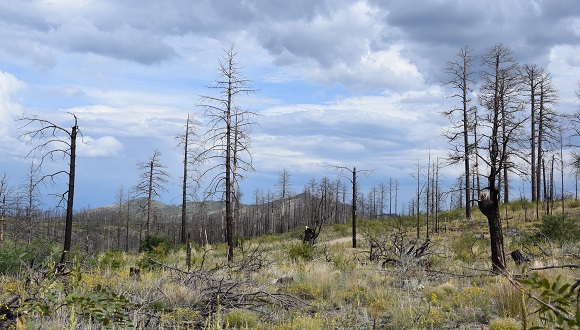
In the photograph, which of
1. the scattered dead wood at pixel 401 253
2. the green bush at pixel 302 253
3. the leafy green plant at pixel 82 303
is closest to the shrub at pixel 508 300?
the scattered dead wood at pixel 401 253

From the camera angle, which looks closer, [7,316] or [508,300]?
[7,316]

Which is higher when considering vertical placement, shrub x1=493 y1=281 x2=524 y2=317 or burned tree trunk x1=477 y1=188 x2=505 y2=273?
burned tree trunk x1=477 y1=188 x2=505 y2=273

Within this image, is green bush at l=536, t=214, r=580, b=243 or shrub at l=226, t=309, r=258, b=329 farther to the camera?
green bush at l=536, t=214, r=580, b=243

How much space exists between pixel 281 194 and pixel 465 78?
44.4m

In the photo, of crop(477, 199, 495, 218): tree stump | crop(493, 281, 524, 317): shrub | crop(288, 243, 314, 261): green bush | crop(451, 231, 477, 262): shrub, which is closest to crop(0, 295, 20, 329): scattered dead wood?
crop(493, 281, 524, 317): shrub

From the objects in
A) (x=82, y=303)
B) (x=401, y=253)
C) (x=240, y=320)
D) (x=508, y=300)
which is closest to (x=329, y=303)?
(x=240, y=320)

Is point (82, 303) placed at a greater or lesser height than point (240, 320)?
greater

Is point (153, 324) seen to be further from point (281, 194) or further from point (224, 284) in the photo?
point (281, 194)

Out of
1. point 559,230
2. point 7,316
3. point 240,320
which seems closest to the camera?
point 7,316


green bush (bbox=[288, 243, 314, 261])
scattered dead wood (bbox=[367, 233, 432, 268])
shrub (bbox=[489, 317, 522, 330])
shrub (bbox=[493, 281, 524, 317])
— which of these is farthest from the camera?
green bush (bbox=[288, 243, 314, 261])

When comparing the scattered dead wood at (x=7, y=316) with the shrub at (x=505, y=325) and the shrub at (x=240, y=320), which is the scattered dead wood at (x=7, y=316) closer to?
the shrub at (x=240, y=320)

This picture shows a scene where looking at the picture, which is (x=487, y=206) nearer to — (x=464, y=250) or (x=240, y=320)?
(x=464, y=250)

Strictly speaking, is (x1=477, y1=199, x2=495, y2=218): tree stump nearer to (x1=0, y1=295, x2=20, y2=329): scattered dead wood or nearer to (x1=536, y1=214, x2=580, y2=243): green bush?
(x1=536, y1=214, x2=580, y2=243): green bush

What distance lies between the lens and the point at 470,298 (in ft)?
22.8
